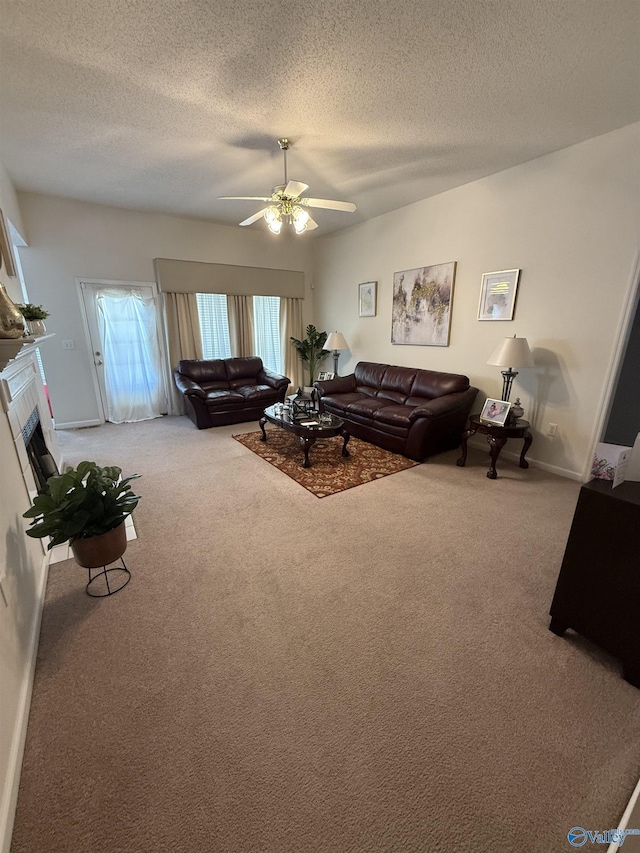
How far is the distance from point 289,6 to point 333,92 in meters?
0.67

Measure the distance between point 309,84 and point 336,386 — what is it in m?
3.36

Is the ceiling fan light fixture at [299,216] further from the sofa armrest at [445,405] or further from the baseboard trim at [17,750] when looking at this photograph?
the baseboard trim at [17,750]

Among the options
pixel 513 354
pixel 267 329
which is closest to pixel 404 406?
pixel 513 354

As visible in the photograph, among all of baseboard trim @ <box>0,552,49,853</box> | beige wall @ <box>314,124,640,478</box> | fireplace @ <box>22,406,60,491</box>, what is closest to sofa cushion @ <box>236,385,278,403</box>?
beige wall @ <box>314,124,640,478</box>

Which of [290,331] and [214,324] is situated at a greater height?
[214,324]

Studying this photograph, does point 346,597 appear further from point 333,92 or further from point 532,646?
point 333,92

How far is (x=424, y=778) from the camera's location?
114 centimetres

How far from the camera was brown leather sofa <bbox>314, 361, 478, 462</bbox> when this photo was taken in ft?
11.9

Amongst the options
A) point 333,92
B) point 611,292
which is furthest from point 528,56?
point 611,292

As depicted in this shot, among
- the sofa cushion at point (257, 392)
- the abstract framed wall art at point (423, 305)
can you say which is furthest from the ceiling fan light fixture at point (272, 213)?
the sofa cushion at point (257, 392)

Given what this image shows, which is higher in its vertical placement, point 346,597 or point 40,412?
point 40,412

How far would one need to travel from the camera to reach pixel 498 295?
3.64 metres

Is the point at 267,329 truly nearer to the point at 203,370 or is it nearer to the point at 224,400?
the point at 203,370

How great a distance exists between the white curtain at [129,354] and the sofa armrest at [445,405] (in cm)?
410
